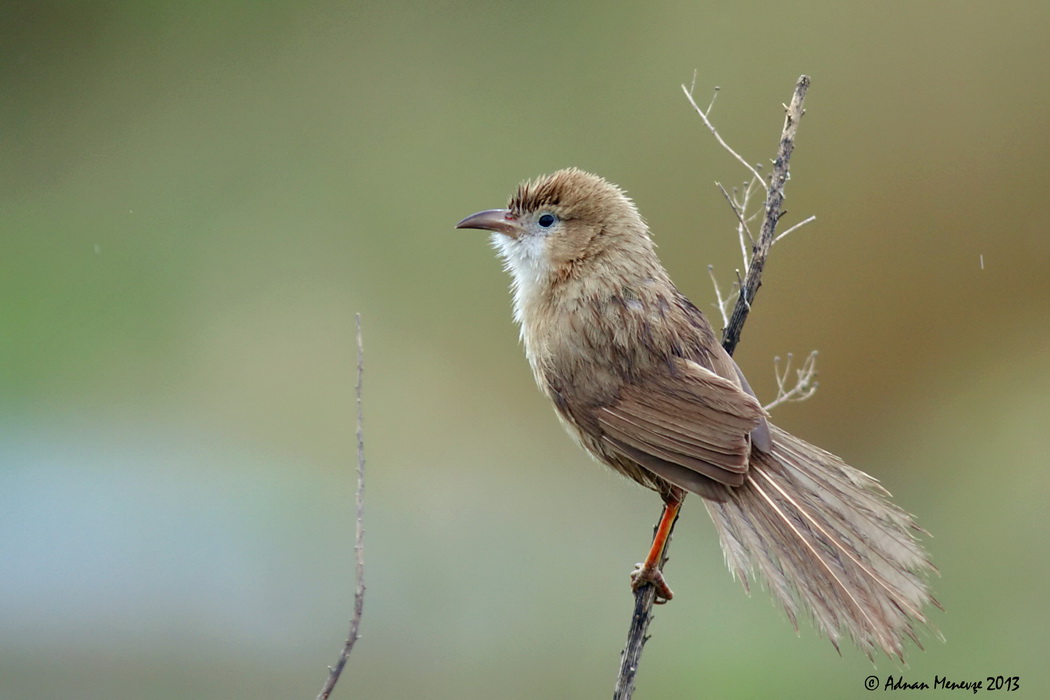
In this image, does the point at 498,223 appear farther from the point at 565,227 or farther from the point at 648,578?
the point at 648,578

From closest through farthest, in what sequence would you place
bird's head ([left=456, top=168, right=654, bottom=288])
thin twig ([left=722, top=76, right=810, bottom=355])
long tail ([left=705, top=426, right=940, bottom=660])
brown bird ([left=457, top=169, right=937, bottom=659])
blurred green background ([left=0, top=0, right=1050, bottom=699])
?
long tail ([left=705, top=426, right=940, bottom=660]), brown bird ([left=457, top=169, right=937, bottom=659]), thin twig ([left=722, top=76, right=810, bottom=355]), bird's head ([left=456, top=168, right=654, bottom=288]), blurred green background ([left=0, top=0, right=1050, bottom=699])

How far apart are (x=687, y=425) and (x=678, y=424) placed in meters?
0.03

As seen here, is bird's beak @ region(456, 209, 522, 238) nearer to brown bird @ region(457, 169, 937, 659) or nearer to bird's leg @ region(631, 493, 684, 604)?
brown bird @ region(457, 169, 937, 659)

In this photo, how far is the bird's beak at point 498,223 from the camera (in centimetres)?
428

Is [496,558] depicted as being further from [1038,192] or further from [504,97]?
[1038,192]

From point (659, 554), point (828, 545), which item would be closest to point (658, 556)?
point (659, 554)

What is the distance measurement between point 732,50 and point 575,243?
5346 millimetres


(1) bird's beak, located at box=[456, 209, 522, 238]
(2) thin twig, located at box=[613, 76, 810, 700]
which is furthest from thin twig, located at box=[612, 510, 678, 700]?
(1) bird's beak, located at box=[456, 209, 522, 238]

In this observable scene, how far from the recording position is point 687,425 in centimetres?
363

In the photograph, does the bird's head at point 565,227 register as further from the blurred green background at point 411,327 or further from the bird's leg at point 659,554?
the blurred green background at point 411,327

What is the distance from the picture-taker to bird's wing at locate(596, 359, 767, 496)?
139 inches

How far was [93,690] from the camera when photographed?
22.4 ft

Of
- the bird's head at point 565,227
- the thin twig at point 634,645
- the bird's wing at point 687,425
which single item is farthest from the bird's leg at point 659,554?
the bird's head at point 565,227

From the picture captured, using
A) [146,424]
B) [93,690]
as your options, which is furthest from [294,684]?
[146,424]
